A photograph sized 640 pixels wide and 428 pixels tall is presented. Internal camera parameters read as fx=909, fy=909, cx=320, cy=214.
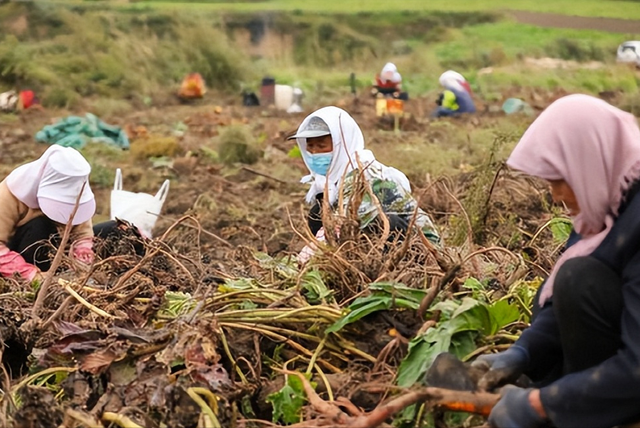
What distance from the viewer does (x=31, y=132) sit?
42.0ft

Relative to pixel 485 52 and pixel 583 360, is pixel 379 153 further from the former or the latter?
pixel 485 52

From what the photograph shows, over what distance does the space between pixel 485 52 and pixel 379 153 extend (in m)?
14.8

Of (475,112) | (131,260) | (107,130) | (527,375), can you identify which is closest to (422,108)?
(475,112)

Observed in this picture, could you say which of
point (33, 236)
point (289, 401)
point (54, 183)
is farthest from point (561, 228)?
point (33, 236)

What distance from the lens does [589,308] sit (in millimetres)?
2104

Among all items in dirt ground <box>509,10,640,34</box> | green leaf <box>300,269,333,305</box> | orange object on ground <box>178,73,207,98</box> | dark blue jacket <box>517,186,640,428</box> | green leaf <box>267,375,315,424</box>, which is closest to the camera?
dark blue jacket <box>517,186,640,428</box>

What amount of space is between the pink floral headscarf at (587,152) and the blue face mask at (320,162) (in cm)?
227

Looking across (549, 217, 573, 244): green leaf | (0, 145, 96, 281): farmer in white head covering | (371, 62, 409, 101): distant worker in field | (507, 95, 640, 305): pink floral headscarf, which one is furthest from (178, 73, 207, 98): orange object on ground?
(507, 95, 640, 305): pink floral headscarf

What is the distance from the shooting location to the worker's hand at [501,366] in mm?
2219

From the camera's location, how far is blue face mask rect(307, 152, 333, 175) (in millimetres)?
4375

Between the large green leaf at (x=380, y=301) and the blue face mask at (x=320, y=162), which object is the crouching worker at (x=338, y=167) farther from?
the large green leaf at (x=380, y=301)

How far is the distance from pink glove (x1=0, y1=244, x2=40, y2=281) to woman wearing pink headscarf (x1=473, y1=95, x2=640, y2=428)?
271cm

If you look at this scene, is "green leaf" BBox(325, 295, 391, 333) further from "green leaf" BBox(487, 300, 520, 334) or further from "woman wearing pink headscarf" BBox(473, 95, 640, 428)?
"woman wearing pink headscarf" BBox(473, 95, 640, 428)

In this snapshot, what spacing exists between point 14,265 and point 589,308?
9.89 ft
